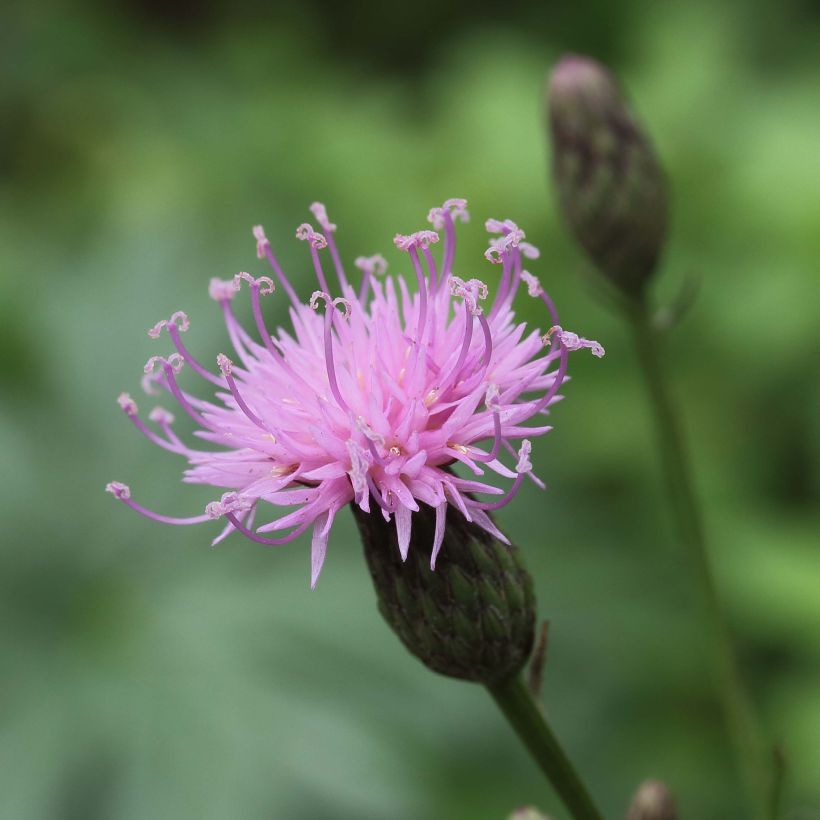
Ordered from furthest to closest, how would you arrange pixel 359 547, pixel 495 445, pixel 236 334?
pixel 359 547
pixel 236 334
pixel 495 445

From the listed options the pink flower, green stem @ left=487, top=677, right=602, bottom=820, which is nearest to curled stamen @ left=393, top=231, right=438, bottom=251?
the pink flower

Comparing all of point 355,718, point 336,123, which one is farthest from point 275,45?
point 355,718

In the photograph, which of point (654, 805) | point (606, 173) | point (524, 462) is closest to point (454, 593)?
point (524, 462)

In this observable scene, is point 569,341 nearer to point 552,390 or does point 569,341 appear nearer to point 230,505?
point 552,390

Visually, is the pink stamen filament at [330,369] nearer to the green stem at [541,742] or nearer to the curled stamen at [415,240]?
the curled stamen at [415,240]

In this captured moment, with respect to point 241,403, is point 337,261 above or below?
above

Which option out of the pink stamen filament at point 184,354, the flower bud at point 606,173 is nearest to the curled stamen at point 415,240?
the pink stamen filament at point 184,354

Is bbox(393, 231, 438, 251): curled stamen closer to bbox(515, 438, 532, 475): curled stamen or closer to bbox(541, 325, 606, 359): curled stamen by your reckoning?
bbox(541, 325, 606, 359): curled stamen
